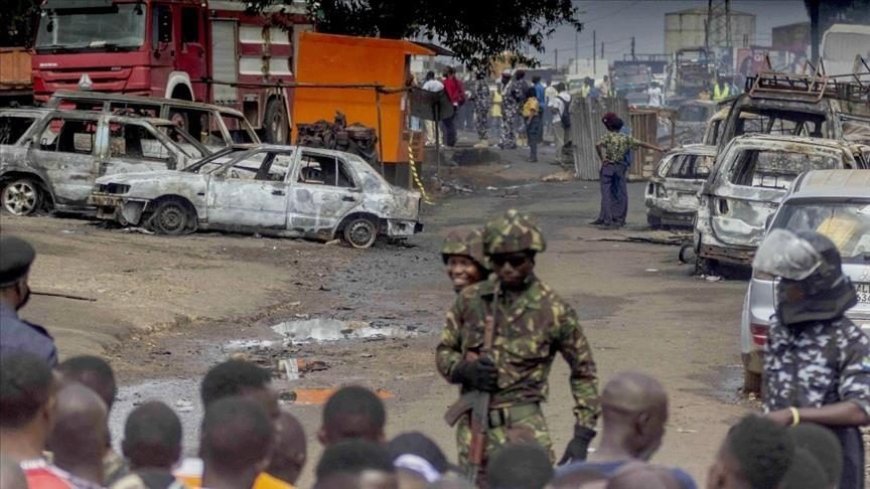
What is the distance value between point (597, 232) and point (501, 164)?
13099 millimetres

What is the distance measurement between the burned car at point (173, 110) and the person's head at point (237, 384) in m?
16.6

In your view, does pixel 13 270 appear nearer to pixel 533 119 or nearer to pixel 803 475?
pixel 803 475

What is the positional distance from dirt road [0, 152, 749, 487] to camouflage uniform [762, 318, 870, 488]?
3.36 metres

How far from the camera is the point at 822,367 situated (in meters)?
5.21

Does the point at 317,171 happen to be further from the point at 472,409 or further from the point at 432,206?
the point at 472,409

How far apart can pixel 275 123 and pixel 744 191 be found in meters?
13.6

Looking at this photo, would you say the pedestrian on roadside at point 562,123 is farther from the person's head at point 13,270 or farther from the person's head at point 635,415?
the person's head at point 635,415

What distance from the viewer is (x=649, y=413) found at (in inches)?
183

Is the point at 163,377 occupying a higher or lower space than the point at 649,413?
lower

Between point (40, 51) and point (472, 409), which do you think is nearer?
point (472, 409)

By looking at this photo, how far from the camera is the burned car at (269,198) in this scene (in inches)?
774

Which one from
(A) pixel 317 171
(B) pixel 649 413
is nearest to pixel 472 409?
(B) pixel 649 413

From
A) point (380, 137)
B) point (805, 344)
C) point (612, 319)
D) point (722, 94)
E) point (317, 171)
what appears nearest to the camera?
point (805, 344)

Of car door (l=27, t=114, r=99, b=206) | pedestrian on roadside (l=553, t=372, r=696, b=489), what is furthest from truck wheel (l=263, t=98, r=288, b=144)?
pedestrian on roadside (l=553, t=372, r=696, b=489)
